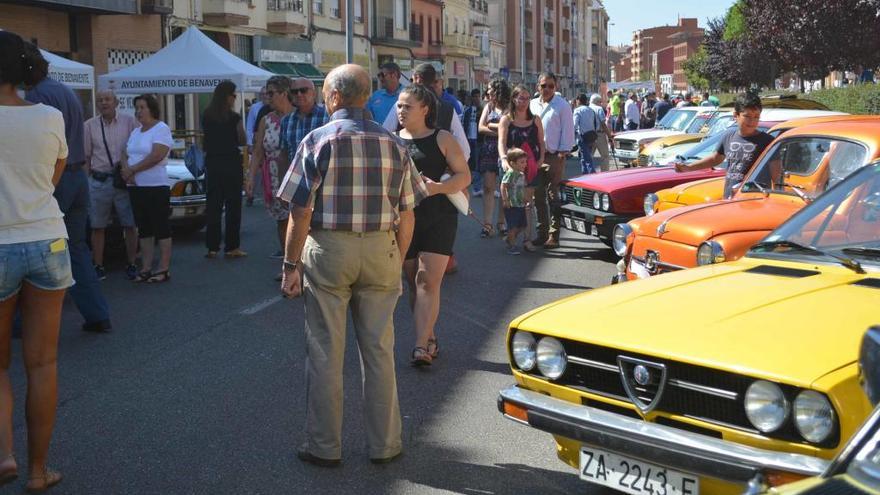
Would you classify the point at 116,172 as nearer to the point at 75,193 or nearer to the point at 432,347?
the point at 75,193

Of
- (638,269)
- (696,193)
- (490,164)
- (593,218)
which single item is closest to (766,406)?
(638,269)

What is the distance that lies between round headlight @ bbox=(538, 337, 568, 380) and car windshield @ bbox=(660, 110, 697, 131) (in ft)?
64.4

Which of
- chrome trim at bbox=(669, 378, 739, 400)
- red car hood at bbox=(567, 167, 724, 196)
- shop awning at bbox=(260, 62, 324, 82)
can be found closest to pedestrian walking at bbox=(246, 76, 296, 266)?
red car hood at bbox=(567, 167, 724, 196)

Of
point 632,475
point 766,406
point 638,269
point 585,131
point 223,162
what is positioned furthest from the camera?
point 585,131

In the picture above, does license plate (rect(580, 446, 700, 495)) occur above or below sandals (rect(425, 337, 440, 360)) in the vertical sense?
above

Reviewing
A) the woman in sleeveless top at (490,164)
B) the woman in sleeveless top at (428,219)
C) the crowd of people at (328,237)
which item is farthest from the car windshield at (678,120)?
the crowd of people at (328,237)

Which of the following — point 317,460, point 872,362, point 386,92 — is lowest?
point 317,460

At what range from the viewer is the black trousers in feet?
37.6

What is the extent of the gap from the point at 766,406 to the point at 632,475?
0.58 metres

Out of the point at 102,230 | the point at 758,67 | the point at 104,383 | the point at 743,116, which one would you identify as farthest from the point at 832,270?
the point at 758,67

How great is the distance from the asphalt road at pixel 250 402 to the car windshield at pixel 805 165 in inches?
85.7

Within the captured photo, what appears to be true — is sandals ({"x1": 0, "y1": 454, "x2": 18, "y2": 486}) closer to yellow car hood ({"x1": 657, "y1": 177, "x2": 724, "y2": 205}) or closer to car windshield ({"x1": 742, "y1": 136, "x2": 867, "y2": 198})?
car windshield ({"x1": 742, "y1": 136, "x2": 867, "y2": 198})

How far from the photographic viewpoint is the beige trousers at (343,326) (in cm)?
495

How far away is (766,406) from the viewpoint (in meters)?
3.64
